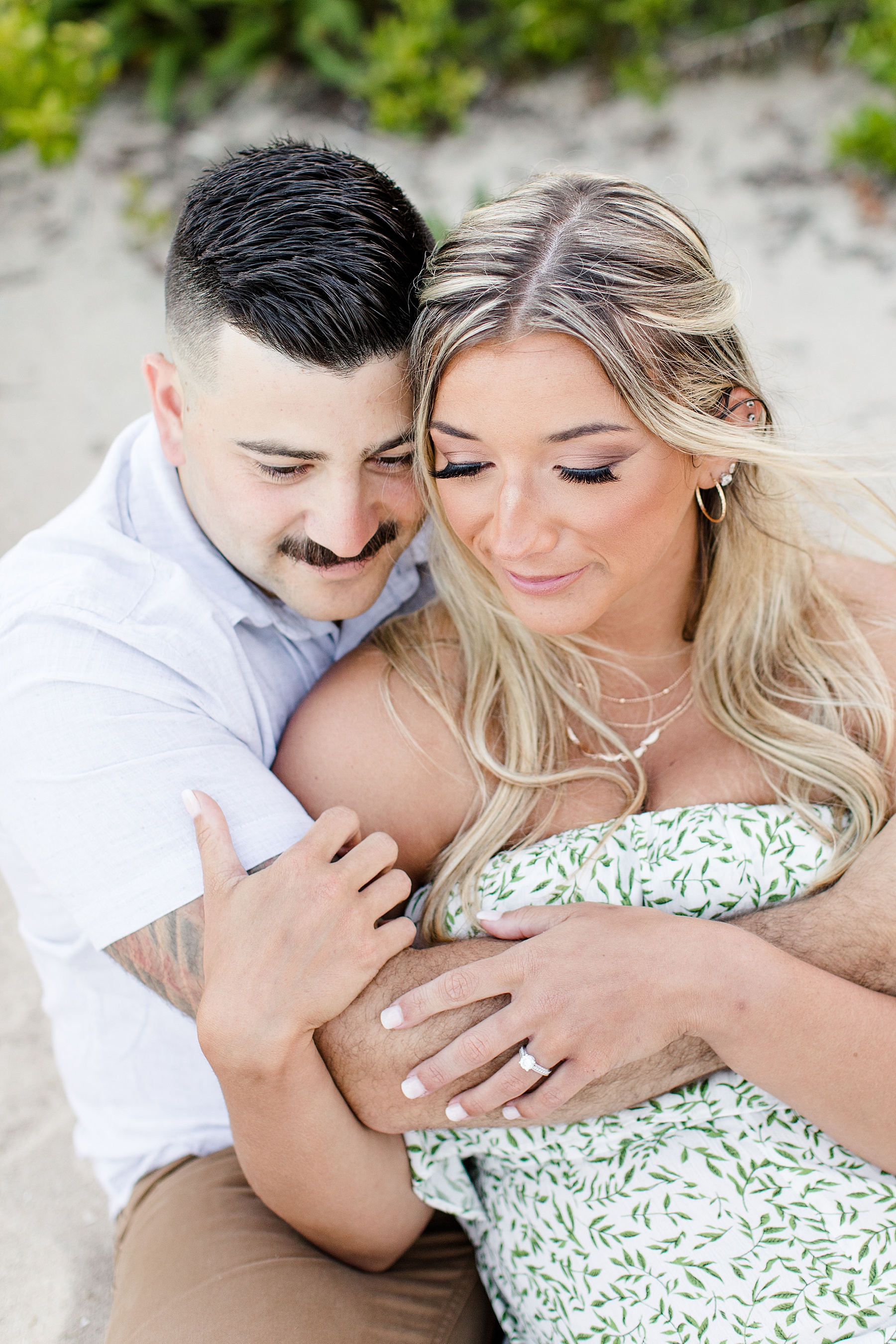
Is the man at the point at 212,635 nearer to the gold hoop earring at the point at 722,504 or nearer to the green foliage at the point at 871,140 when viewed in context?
the gold hoop earring at the point at 722,504

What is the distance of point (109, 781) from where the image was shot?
80.8 inches

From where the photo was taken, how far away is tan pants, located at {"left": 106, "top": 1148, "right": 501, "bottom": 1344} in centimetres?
221

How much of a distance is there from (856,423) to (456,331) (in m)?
3.53

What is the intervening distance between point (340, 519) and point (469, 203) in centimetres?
416

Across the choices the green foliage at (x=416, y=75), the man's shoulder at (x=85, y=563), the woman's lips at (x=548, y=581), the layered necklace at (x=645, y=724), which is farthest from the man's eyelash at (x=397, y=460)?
the green foliage at (x=416, y=75)

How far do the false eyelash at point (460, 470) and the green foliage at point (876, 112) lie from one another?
16.0 ft

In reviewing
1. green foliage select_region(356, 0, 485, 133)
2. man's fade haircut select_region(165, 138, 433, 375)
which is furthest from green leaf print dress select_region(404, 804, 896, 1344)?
green foliage select_region(356, 0, 485, 133)

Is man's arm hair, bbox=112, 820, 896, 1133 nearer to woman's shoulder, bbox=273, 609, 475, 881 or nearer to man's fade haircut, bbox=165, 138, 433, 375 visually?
woman's shoulder, bbox=273, 609, 475, 881

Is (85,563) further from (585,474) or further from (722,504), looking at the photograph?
(722,504)

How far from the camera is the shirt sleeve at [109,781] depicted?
80.7 inches

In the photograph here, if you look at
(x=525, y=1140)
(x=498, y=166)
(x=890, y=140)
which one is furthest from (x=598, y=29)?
(x=525, y=1140)

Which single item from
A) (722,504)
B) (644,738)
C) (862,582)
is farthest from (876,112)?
(644,738)

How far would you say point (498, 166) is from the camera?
21.0 ft

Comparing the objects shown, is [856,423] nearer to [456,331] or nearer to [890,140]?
[890,140]
